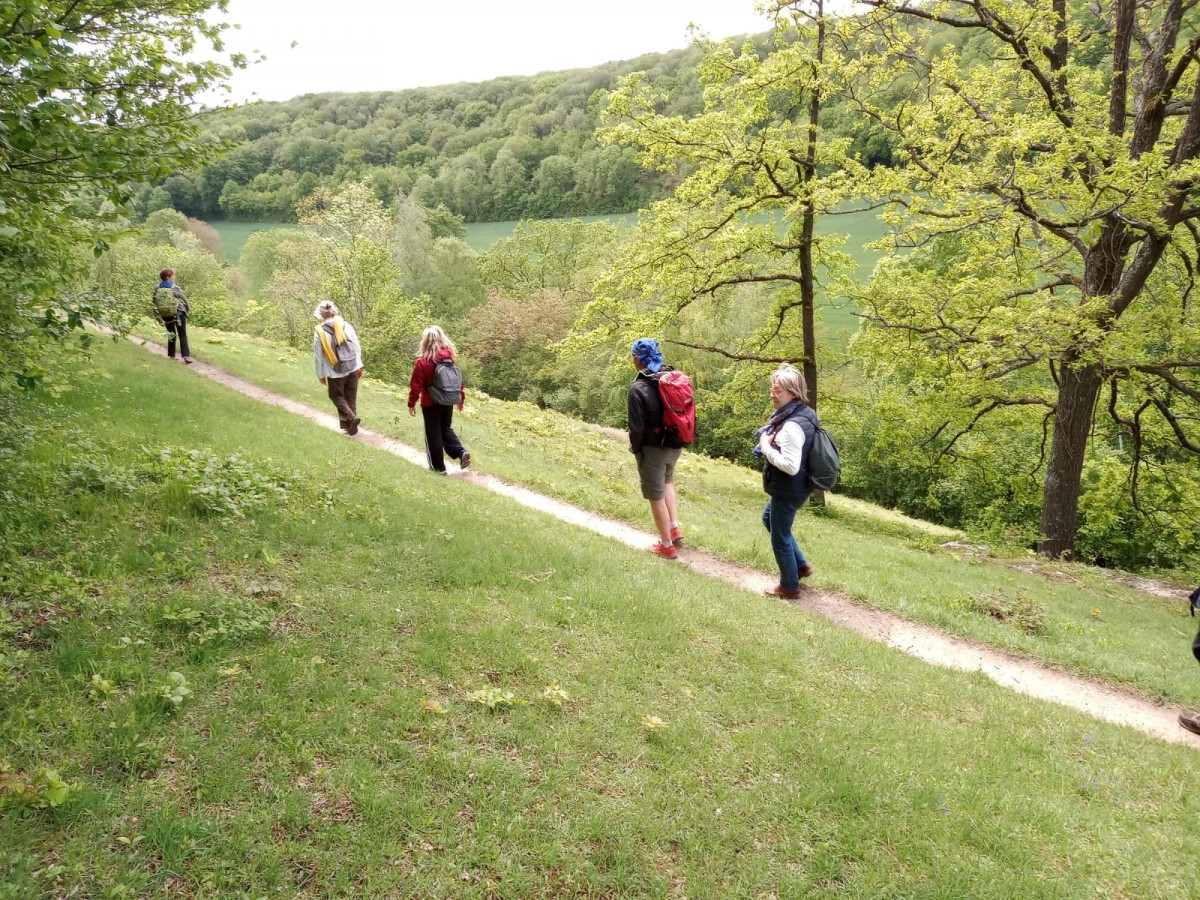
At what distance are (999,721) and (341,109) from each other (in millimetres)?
183607

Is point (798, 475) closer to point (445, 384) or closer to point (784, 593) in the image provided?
point (784, 593)

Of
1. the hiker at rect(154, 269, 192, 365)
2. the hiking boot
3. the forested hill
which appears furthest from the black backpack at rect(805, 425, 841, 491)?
the forested hill

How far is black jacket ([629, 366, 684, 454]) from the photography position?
8.45m

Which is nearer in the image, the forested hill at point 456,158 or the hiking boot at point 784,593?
the hiking boot at point 784,593

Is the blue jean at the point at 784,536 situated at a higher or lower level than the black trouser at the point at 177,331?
lower

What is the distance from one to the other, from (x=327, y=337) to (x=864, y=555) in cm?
1105

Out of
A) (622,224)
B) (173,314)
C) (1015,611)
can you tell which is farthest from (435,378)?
(622,224)

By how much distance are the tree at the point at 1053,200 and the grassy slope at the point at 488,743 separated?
929 cm

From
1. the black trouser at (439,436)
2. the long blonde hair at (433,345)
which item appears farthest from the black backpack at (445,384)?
the black trouser at (439,436)

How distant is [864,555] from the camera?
11.9m

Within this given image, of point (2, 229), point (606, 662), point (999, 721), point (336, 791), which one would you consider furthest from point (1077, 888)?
point (2, 229)

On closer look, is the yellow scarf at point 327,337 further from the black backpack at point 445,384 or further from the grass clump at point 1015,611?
the grass clump at point 1015,611

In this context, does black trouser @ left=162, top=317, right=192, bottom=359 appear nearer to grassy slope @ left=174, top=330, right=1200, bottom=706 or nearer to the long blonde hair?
grassy slope @ left=174, top=330, right=1200, bottom=706

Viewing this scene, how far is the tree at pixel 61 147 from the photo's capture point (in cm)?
448
